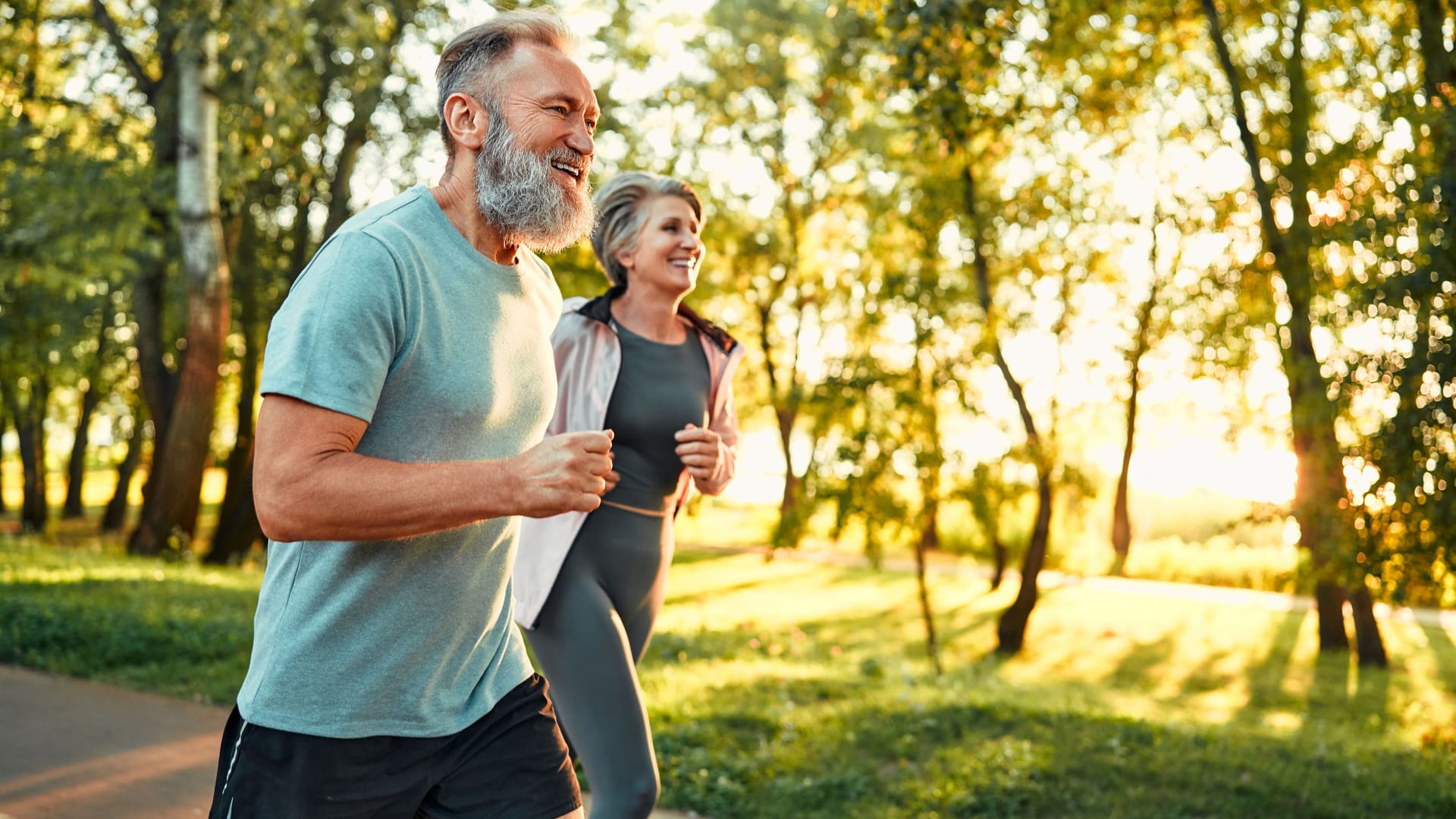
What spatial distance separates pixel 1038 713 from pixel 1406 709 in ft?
23.2

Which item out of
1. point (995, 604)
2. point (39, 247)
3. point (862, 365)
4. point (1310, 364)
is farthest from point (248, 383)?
point (1310, 364)

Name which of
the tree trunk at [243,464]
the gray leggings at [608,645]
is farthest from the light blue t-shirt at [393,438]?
the tree trunk at [243,464]

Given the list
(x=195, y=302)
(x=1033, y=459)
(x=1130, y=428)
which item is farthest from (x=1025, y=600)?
(x=195, y=302)

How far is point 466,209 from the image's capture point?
209 cm

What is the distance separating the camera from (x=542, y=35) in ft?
7.02

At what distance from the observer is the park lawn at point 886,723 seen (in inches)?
198

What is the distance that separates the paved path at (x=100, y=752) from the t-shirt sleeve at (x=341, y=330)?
11.5 ft

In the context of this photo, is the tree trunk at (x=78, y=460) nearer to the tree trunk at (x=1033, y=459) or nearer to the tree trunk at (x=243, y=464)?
the tree trunk at (x=243, y=464)

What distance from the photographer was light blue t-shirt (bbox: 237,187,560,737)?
5.69ft

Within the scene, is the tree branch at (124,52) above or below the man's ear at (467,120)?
above

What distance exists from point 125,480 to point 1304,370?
79.3 feet

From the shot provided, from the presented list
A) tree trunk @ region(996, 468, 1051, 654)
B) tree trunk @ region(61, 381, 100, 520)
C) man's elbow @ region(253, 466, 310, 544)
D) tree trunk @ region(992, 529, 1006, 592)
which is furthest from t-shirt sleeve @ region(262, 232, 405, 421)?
tree trunk @ region(61, 381, 100, 520)

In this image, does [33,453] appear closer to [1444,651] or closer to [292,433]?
[1444,651]

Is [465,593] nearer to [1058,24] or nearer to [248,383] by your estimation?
[1058,24]
